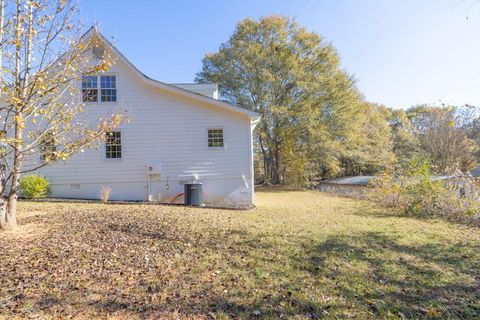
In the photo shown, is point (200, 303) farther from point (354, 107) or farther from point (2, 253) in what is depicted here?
point (354, 107)

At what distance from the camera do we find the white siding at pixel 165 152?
1174 centimetres

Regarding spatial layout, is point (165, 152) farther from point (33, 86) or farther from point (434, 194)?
point (434, 194)

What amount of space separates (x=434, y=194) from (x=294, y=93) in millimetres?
16117

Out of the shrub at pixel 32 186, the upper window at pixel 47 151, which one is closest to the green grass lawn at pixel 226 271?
the upper window at pixel 47 151

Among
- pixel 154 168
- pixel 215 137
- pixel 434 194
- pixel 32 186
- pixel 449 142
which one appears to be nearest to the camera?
pixel 434 194

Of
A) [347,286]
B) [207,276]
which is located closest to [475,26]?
[347,286]

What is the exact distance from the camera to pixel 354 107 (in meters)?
23.5

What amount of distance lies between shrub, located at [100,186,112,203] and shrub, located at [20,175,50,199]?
2.05 meters

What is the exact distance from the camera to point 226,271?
14.0 feet

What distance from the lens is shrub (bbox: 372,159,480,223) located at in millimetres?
9281

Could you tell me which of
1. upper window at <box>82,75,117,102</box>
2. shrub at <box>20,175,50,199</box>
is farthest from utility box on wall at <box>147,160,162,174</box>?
shrub at <box>20,175,50,199</box>

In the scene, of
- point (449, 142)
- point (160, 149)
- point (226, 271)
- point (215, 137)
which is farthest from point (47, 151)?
point (449, 142)

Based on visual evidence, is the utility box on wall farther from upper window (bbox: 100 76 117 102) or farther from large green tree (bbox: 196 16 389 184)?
large green tree (bbox: 196 16 389 184)

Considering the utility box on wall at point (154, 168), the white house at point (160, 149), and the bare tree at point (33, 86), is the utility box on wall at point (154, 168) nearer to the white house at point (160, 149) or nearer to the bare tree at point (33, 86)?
the white house at point (160, 149)
